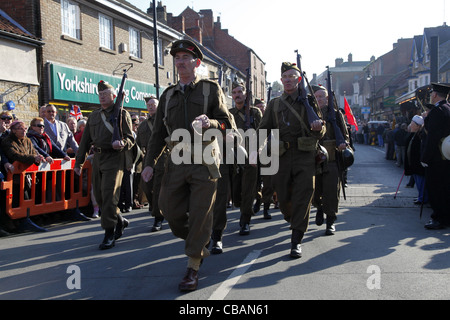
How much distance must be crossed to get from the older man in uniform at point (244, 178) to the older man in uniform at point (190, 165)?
2.27 m

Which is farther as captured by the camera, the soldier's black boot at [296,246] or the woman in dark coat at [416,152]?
the woman in dark coat at [416,152]

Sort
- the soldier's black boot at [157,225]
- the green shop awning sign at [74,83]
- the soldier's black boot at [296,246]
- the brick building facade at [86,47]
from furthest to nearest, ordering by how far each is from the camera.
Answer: the green shop awning sign at [74,83]
the brick building facade at [86,47]
the soldier's black boot at [157,225]
the soldier's black boot at [296,246]

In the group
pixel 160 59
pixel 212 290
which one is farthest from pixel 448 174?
pixel 160 59

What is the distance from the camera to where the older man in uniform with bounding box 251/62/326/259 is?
5.48 metres

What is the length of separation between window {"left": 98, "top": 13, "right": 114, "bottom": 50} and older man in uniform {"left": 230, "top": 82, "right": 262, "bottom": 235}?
12.9 meters

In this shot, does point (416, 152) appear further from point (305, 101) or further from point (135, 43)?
point (135, 43)

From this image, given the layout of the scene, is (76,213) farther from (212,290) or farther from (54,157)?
(212,290)

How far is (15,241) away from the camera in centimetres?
684

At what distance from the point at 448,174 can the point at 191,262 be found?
4.79 meters

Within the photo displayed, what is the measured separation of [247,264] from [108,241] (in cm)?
211

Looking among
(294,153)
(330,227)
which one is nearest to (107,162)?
(294,153)

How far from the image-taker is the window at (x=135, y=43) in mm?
21109

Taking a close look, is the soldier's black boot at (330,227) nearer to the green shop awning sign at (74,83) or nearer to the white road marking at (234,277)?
the white road marking at (234,277)

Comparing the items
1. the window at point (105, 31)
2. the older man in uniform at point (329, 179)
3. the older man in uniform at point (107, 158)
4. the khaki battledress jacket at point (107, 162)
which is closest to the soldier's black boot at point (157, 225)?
the older man in uniform at point (107, 158)
